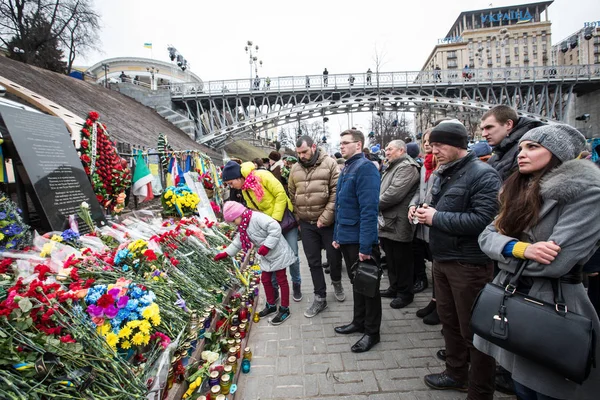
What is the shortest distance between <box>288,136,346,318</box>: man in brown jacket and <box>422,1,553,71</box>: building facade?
83.3 m

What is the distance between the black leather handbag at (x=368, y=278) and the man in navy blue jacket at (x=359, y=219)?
77mm

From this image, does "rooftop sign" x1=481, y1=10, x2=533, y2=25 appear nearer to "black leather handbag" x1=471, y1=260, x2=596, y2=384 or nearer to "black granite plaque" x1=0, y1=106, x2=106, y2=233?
"black granite plaque" x1=0, y1=106, x2=106, y2=233

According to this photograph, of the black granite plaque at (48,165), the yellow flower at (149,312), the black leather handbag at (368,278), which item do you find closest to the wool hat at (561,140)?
the black leather handbag at (368,278)

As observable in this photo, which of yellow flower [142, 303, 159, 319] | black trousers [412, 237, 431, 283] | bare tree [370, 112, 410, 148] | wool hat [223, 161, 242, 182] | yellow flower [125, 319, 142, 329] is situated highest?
bare tree [370, 112, 410, 148]

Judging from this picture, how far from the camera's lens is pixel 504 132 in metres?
2.55

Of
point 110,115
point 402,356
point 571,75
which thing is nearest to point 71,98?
point 110,115

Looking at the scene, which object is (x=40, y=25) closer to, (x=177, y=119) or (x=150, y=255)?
(x=177, y=119)

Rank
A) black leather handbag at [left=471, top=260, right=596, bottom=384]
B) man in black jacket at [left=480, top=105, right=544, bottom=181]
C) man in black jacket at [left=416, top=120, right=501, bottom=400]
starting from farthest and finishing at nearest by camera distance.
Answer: man in black jacket at [left=480, top=105, right=544, bottom=181]
man in black jacket at [left=416, top=120, right=501, bottom=400]
black leather handbag at [left=471, top=260, right=596, bottom=384]

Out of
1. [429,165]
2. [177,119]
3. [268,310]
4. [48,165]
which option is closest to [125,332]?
[268,310]

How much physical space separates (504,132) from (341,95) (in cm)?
2149

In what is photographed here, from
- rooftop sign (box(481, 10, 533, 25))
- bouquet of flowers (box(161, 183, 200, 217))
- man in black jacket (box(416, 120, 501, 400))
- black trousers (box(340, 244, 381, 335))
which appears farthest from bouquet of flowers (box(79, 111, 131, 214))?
rooftop sign (box(481, 10, 533, 25))

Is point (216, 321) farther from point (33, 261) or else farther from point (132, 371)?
point (33, 261)

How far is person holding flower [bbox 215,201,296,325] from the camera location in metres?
3.28

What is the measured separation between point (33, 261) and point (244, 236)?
183 centimetres
